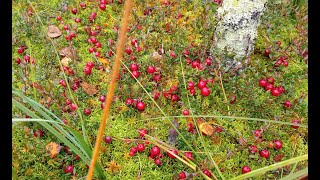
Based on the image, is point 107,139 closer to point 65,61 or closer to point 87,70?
point 87,70

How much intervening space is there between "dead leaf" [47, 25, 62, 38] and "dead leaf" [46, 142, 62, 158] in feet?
4.99

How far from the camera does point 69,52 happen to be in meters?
3.39

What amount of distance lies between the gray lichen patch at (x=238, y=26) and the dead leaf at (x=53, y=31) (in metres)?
1.85

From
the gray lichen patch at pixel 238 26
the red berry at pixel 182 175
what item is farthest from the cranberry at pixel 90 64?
the red berry at pixel 182 175

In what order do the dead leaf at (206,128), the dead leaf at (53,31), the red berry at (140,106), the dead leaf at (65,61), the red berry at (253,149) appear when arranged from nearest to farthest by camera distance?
the red berry at (253,149) < the dead leaf at (206,128) < the red berry at (140,106) < the dead leaf at (65,61) < the dead leaf at (53,31)

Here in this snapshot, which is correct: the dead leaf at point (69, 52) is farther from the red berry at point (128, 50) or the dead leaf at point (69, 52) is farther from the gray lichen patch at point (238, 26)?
the gray lichen patch at point (238, 26)

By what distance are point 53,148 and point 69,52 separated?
1.28 metres

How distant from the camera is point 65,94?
292 cm

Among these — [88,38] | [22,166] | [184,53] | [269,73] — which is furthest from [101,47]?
[269,73]

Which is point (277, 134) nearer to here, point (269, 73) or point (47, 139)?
point (269, 73)

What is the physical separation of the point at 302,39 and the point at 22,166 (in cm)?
331

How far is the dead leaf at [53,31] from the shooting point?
3541mm

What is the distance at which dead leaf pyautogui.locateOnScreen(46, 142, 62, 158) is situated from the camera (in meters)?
2.49

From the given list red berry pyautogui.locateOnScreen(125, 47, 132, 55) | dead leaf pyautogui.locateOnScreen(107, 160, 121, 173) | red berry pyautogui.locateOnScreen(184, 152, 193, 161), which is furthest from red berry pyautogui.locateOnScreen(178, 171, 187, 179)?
red berry pyautogui.locateOnScreen(125, 47, 132, 55)
